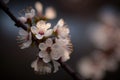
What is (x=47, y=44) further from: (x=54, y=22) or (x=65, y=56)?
(x=54, y=22)

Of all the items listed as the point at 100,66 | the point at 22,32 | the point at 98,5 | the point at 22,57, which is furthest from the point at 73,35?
the point at 22,32

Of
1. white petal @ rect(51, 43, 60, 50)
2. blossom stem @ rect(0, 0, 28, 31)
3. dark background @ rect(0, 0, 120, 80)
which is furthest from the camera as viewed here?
dark background @ rect(0, 0, 120, 80)

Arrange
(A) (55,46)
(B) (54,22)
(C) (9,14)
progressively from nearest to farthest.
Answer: (C) (9,14) < (A) (55,46) < (B) (54,22)

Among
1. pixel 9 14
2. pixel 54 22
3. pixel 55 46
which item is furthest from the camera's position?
pixel 54 22

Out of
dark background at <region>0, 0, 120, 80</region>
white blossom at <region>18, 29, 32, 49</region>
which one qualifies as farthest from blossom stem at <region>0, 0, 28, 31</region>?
dark background at <region>0, 0, 120, 80</region>

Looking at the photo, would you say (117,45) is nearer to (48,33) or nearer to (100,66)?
(100,66)

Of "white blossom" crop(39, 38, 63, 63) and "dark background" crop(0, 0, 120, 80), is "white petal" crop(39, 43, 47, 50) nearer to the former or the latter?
"white blossom" crop(39, 38, 63, 63)

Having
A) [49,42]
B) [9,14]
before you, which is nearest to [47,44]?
[49,42]

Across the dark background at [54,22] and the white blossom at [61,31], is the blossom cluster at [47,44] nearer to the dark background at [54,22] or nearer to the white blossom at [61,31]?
the white blossom at [61,31]

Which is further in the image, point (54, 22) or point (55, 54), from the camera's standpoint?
point (54, 22)
